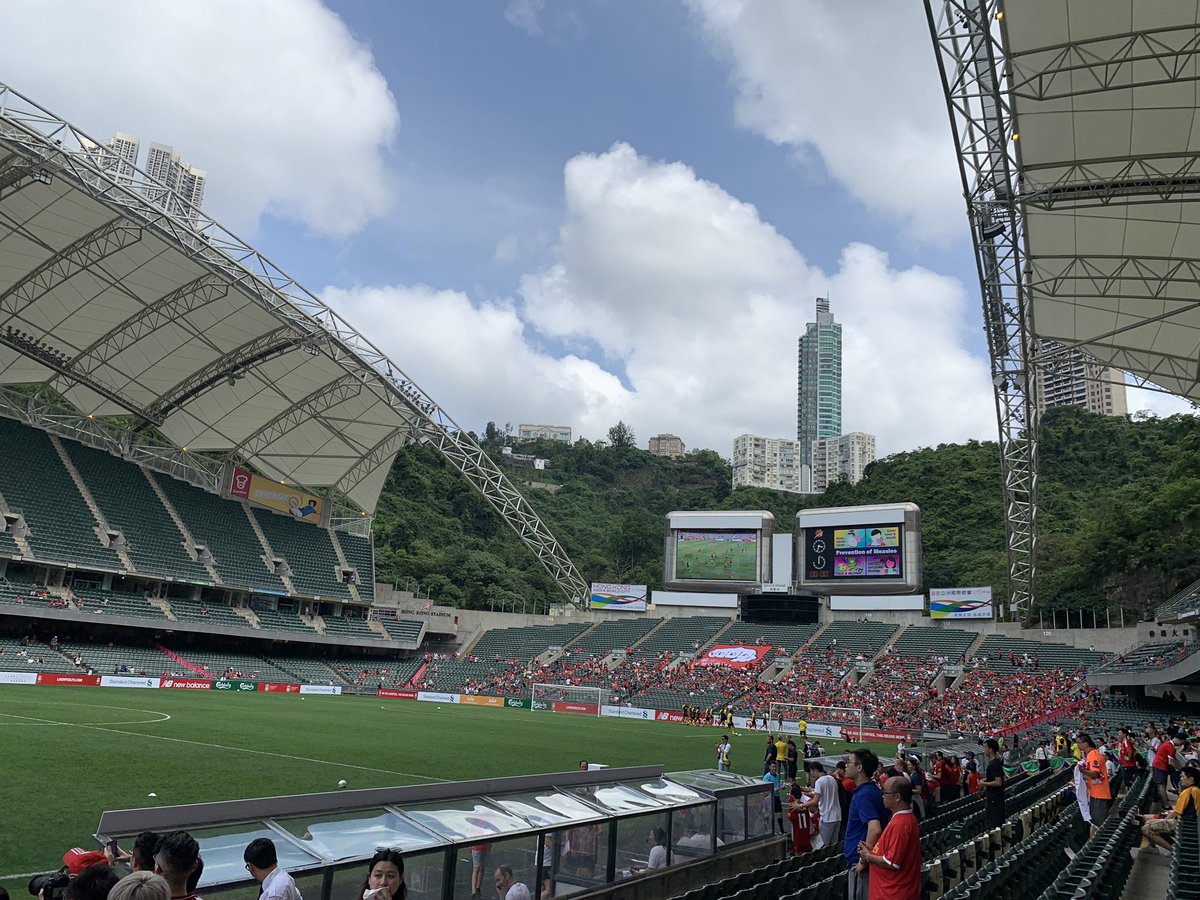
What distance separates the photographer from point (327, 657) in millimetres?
54906

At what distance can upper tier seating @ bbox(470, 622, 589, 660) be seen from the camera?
58031 mm

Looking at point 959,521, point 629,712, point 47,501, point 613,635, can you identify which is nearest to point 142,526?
point 47,501

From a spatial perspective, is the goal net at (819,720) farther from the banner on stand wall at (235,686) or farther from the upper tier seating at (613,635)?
the banner on stand wall at (235,686)

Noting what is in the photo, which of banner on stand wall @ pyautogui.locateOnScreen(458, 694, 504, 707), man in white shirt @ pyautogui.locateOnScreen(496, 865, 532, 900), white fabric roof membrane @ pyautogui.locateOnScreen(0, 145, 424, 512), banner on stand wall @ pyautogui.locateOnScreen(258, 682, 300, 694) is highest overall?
white fabric roof membrane @ pyautogui.locateOnScreen(0, 145, 424, 512)

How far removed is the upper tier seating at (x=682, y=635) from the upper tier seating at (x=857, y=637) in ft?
23.5

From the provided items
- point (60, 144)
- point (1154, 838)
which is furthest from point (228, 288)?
point (1154, 838)

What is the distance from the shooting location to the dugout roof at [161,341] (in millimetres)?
30484

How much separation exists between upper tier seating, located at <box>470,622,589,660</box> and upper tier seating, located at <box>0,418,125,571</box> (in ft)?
78.8

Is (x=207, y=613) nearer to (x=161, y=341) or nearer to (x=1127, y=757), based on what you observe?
(x=161, y=341)

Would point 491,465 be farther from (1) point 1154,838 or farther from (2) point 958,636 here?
(1) point 1154,838

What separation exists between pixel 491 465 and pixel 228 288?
20848mm

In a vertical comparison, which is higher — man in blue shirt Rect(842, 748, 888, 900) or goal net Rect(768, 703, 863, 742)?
man in blue shirt Rect(842, 748, 888, 900)

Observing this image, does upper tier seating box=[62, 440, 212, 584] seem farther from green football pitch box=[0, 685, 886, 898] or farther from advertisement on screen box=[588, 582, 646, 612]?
advertisement on screen box=[588, 582, 646, 612]

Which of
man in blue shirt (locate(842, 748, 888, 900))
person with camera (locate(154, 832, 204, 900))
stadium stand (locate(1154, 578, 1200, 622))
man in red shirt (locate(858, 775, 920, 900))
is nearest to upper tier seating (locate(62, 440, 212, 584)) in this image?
man in blue shirt (locate(842, 748, 888, 900))
